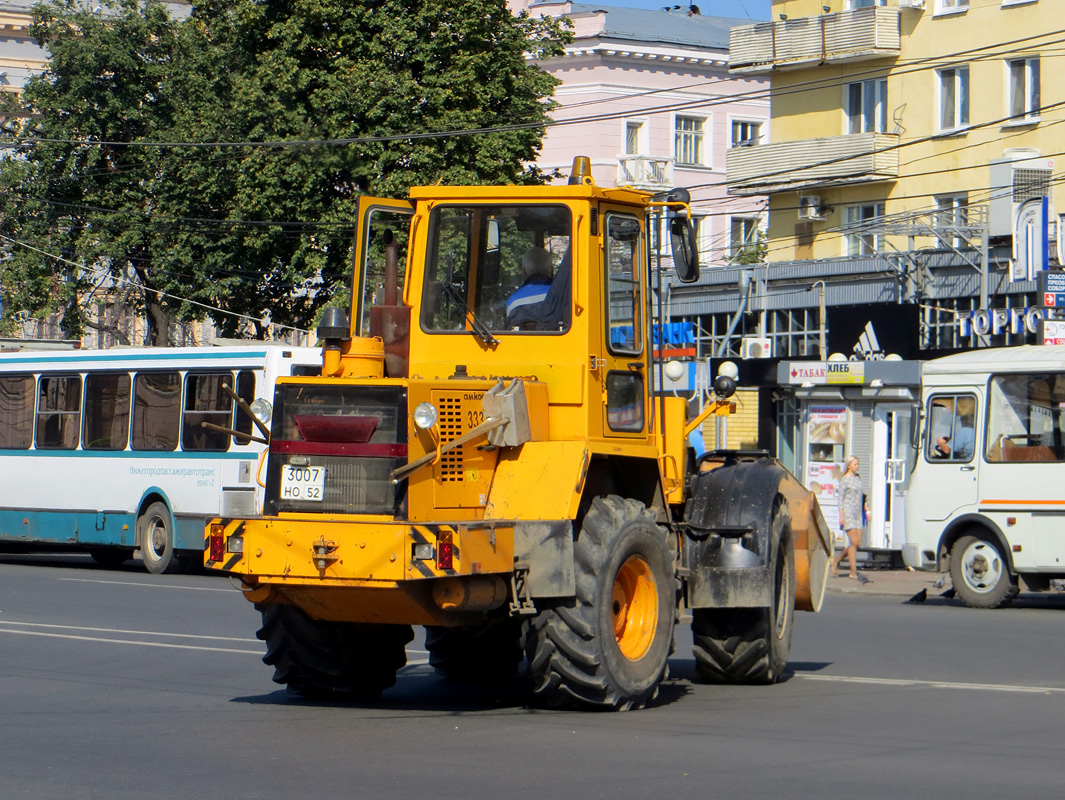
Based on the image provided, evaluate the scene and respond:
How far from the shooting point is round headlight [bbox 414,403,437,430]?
9.27 m

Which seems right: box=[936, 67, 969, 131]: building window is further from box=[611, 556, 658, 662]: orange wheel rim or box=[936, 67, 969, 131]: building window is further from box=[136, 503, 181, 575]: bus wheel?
box=[611, 556, 658, 662]: orange wheel rim

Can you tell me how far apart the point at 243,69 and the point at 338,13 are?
3.90 meters

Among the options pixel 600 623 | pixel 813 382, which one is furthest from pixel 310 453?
pixel 813 382

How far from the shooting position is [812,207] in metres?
39.2

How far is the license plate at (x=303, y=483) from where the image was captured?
9547mm

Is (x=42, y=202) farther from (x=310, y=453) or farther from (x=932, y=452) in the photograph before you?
(x=310, y=453)

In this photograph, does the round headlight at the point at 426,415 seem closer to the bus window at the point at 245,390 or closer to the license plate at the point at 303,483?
the license plate at the point at 303,483

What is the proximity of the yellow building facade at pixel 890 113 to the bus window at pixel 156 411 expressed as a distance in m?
15.2

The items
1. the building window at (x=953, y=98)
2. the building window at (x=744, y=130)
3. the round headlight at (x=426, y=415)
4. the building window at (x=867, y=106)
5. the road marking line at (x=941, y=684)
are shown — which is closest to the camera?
the round headlight at (x=426, y=415)

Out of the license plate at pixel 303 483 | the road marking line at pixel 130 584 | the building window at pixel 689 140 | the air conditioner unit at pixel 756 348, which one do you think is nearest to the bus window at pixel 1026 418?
the road marking line at pixel 130 584

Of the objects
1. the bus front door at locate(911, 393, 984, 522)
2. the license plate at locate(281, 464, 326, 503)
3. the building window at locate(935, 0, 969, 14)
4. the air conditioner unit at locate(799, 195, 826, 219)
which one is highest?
the building window at locate(935, 0, 969, 14)

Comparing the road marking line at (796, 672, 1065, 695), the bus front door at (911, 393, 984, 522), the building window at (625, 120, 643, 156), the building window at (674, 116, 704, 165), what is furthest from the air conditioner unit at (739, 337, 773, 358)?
the building window at (674, 116, 704, 165)

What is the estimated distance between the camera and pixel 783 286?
35000 millimetres

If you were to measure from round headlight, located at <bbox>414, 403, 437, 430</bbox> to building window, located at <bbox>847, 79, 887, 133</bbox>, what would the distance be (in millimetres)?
30846
